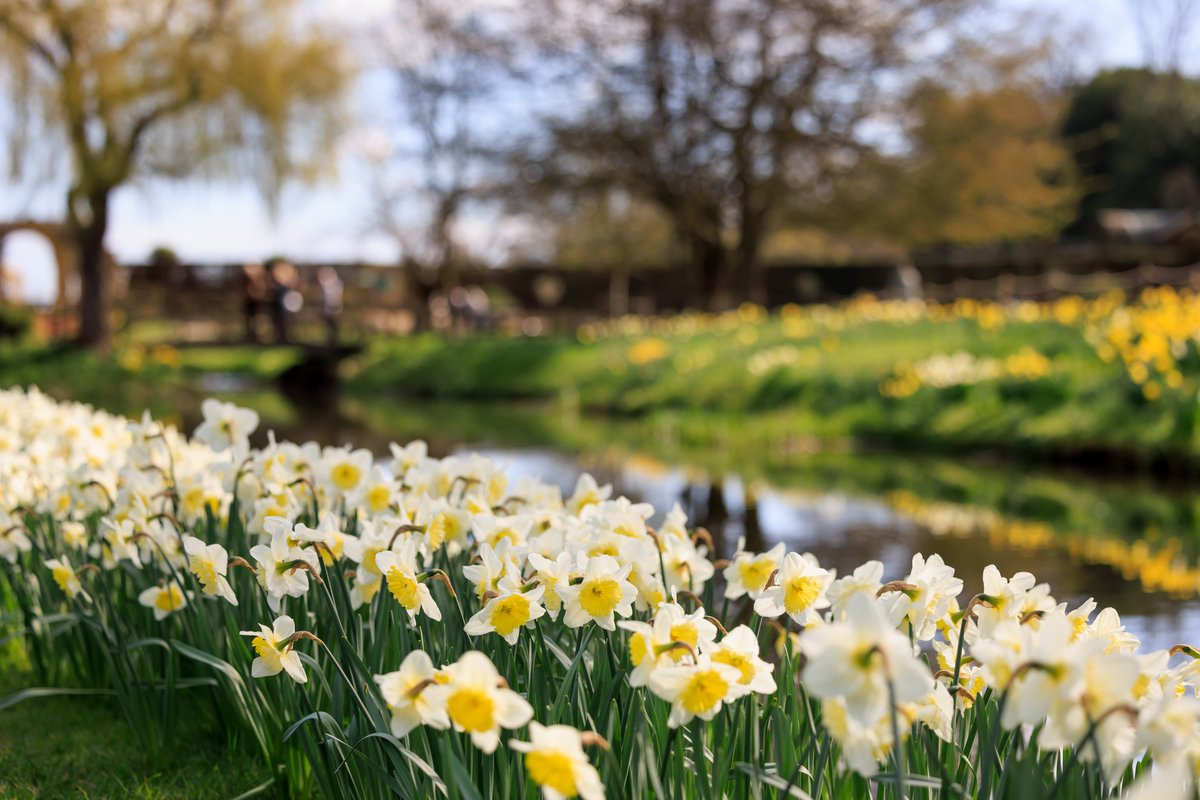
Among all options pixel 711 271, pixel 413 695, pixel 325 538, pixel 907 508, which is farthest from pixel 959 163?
pixel 413 695

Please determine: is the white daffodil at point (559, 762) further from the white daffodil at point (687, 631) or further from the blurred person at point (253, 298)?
the blurred person at point (253, 298)

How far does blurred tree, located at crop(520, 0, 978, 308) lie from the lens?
2062cm

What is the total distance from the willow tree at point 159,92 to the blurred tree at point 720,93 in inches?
196

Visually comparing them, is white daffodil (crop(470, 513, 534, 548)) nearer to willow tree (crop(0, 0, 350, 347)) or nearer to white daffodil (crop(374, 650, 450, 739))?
white daffodil (crop(374, 650, 450, 739))

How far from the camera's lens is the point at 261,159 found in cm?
1794

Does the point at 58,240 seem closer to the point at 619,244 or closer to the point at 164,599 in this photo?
the point at 619,244

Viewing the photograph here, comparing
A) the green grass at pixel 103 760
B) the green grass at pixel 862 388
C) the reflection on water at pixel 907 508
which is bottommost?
the reflection on water at pixel 907 508

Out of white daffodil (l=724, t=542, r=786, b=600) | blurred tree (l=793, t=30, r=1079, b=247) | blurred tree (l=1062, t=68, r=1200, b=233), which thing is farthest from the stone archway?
blurred tree (l=1062, t=68, r=1200, b=233)

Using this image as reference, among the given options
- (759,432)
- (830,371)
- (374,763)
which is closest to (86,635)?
(374,763)

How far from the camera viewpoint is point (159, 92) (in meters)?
17.3

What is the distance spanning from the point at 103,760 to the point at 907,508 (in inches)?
203

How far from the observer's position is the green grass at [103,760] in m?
2.62

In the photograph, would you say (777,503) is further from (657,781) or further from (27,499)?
(657,781)

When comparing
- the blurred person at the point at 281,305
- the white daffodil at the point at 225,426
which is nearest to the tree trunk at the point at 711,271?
the blurred person at the point at 281,305
